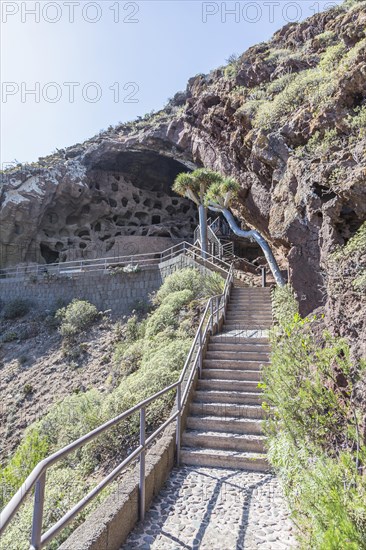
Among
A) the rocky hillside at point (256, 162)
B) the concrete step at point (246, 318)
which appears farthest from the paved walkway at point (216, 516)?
the concrete step at point (246, 318)

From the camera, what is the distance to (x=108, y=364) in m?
12.6

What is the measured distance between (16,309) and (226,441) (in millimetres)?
16277

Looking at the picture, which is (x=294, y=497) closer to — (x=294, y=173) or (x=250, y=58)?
(x=294, y=173)

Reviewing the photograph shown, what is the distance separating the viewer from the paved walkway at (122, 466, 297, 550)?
3264mm

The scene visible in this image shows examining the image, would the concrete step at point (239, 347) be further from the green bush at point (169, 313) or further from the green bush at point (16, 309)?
the green bush at point (16, 309)

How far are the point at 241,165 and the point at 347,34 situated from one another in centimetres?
629

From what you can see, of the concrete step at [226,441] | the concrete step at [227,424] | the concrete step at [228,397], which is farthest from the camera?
the concrete step at [228,397]

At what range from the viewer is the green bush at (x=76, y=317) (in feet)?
50.3

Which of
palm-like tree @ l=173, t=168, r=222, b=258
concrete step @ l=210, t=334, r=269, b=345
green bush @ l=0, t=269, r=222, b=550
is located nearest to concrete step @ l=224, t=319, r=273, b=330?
green bush @ l=0, t=269, r=222, b=550

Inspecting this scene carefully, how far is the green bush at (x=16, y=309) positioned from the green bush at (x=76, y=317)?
317 cm

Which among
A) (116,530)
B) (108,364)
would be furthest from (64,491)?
(108,364)

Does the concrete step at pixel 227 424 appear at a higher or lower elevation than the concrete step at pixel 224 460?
higher

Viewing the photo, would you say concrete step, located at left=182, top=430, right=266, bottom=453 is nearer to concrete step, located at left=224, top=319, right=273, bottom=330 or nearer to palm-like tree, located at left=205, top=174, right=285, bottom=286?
concrete step, located at left=224, top=319, right=273, bottom=330

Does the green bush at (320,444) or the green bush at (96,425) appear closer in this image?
the green bush at (320,444)
